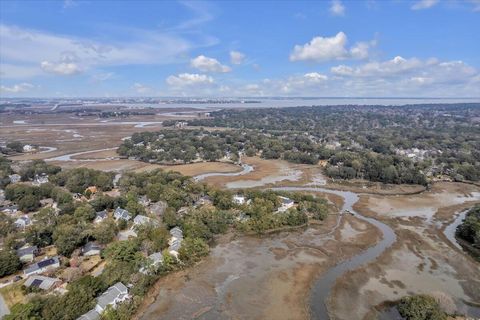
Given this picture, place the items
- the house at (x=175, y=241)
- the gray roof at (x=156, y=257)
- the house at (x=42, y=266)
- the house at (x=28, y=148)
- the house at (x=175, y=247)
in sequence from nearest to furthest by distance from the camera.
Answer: the house at (x=42, y=266) → the gray roof at (x=156, y=257) → the house at (x=175, y=247) → the house at (x=175, y=241) → the house at (x=28, y=148)

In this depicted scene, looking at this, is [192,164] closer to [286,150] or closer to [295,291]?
[286,150]

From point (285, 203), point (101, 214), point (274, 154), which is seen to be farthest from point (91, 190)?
point (274, 154)

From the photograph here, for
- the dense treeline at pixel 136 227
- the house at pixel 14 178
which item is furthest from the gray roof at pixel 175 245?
the house at pixel 14 178

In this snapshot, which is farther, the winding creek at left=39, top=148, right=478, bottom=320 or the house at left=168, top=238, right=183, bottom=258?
the house at left=168, top=238, right=183, bottom=258

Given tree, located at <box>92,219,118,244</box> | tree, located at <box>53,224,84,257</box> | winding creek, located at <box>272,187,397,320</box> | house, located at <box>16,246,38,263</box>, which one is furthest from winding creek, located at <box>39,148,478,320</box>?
house, located at <box>16,246,38,263</box>

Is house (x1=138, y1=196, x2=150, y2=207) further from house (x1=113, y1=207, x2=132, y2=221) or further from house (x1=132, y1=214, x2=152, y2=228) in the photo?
house (x1=132, y1=214, x2=152, y2=228)

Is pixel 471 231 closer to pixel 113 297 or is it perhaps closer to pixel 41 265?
pixel 113 297

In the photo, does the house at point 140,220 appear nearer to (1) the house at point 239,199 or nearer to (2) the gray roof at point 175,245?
(2) the gray roof at point 175,245
